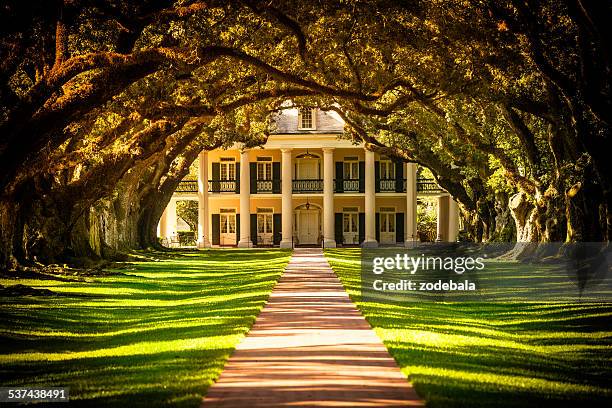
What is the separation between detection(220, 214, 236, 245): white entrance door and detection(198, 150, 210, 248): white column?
1254 mm

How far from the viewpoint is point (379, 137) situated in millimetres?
46062

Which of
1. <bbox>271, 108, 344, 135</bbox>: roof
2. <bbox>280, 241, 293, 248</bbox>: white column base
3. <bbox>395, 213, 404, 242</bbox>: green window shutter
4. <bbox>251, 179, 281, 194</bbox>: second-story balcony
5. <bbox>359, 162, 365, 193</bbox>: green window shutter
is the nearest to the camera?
<bbox>280, 241, 293, 248</bbox>: white column base

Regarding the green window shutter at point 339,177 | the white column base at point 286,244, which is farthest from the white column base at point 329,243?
the green window shutter at point 339,177

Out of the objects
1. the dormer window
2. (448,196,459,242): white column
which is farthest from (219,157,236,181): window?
(448,196,459,242): white column

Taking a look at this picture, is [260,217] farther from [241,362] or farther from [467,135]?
[241,362]

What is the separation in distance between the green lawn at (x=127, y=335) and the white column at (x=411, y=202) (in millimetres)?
32641

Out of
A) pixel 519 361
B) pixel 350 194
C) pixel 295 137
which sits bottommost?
pixel 519 361

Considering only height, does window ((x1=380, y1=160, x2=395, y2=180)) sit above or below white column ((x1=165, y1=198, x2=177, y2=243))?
above

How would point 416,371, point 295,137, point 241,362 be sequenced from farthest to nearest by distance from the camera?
point 295,137
point 241,362
point 416,371

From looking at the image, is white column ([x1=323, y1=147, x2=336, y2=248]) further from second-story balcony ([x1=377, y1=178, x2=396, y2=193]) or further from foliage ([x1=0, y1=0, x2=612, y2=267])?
foliage ([x1=0, y1=0, x2=612, y2=267])

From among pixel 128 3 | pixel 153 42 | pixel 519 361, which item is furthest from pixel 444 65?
pixel 519 361

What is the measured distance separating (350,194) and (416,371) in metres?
51.5

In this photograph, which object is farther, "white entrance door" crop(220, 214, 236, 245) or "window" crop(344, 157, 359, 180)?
"white entrance door" crop(220, 214, 236, 245)

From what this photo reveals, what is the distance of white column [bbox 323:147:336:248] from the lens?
198ft
